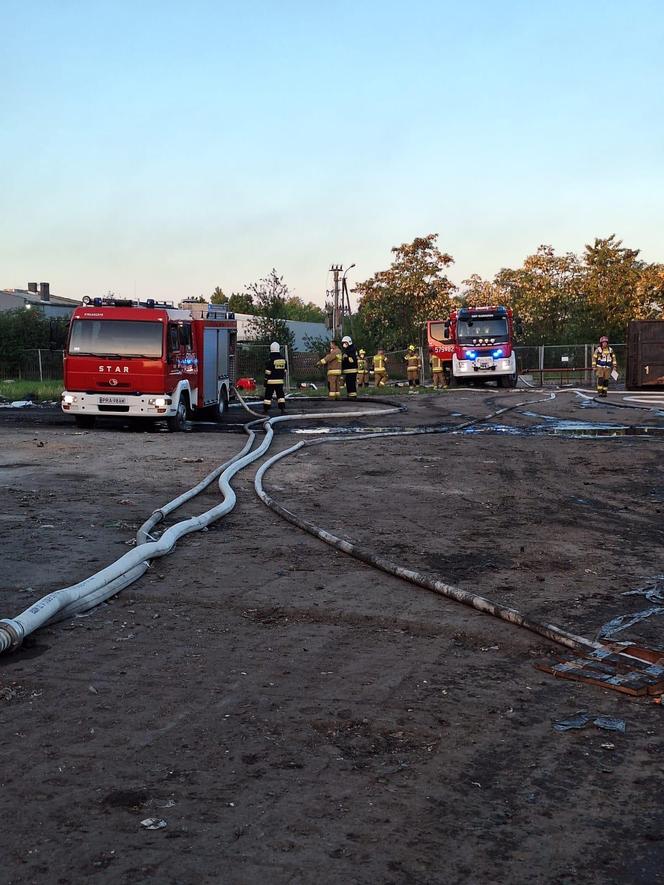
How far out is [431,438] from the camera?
1661cm

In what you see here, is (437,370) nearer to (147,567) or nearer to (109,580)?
(147,567)

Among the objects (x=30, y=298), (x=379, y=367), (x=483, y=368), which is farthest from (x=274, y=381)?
(x=30, y=298)

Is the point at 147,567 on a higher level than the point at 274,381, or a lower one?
lower

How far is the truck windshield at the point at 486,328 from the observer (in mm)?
35156

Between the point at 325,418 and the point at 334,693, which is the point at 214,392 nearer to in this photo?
the point at 325,418

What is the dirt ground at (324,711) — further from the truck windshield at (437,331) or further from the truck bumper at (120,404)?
the truck windshield at (437,331)

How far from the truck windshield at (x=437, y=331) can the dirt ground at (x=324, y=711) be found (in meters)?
28.7

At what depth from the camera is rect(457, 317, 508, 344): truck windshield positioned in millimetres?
35156

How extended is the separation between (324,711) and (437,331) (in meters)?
34.5

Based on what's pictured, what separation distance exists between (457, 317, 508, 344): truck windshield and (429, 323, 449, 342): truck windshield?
2.28 m

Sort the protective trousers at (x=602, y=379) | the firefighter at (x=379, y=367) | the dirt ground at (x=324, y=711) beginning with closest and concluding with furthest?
the dirt ground at (x=324, y=711) → the protective trousers at (x=602, y=379) → the firefighter at (x=379, y=367)

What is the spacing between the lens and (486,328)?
3522 centimetres

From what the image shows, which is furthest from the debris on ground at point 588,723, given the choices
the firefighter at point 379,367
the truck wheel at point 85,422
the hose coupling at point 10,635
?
the firefighter at point 379,367

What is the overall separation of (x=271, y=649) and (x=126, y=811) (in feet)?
6.12
